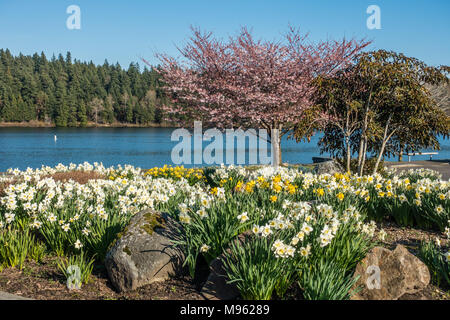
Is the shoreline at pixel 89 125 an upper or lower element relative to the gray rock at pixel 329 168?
upper

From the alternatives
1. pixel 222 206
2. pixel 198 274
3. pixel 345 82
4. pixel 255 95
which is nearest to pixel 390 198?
pixel 222 206

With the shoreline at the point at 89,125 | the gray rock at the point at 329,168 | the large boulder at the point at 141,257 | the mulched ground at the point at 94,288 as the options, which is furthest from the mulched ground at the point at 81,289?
the shoreline at the point at 89,125

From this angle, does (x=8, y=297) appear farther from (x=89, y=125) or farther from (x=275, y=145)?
(x=89, y=125)

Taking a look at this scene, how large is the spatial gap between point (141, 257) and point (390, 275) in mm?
2669

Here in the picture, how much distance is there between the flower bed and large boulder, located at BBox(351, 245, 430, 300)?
0.16m

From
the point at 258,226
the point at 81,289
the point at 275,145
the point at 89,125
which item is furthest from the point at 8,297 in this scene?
the point at 89,125

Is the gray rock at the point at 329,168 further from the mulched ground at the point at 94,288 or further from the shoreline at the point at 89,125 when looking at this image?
the shoreline at the point at 89,125

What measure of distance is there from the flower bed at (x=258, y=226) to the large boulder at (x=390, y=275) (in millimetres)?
155

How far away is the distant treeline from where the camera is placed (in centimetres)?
8506

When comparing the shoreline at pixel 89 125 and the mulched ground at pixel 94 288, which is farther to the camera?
the shoreline at pixel 89 125

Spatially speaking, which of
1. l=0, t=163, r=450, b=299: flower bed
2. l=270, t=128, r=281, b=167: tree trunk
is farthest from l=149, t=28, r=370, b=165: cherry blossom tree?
l=0, t=163, r=450, b=299: flower bed

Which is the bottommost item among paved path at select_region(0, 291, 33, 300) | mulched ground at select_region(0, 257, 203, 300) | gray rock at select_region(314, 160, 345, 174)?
mulched ground at select_region(0, 257, 203, 300)

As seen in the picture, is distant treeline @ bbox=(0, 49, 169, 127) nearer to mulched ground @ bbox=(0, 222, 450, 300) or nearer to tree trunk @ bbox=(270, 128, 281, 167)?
tree trunk @ bbox=(270, 128, 281, 167)

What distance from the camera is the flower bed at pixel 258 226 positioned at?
370cm
